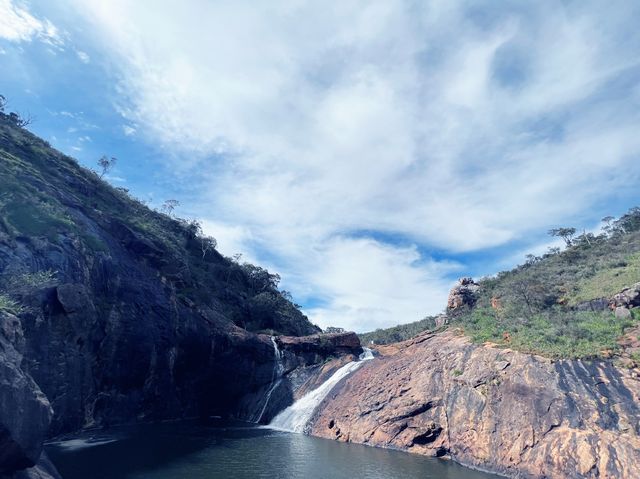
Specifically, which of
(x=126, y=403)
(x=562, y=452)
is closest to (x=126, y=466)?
(x=126, y=403)

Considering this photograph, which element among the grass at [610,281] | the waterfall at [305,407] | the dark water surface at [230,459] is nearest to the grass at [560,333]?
the grass at [610,281]

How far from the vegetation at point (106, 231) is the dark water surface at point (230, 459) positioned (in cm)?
1059

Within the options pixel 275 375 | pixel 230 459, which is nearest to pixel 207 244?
pixel 275 375

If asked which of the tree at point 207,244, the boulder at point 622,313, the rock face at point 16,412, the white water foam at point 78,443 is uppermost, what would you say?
the tree at point 207,244

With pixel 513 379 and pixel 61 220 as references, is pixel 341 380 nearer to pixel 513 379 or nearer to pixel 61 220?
pixel 513 379

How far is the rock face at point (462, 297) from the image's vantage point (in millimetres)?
54125

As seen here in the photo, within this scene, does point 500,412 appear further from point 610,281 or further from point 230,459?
point 610,281

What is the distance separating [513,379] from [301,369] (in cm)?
2802

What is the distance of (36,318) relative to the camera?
24906 millimetres

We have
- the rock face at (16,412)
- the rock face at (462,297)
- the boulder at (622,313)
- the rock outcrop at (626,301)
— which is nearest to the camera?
the rock face at (16,412)

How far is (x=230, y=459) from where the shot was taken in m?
26.4

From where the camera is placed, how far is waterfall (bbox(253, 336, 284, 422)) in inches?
1832

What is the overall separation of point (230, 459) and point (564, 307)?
30014mm

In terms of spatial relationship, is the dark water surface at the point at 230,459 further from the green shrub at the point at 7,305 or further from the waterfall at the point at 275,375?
the waterfall at the point at 275,375
